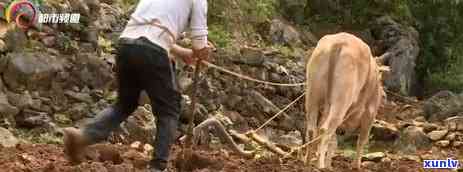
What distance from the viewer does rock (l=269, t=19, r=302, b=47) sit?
1984cm

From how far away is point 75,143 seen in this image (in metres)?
5.48

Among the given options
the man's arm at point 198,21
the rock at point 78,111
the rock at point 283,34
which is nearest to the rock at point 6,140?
the rock at point 78,111

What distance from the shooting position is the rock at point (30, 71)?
9609mm

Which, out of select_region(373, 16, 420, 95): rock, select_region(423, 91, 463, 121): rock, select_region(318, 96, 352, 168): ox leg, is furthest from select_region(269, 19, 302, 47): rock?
select_region(318, 96, 352, 168): ox leg

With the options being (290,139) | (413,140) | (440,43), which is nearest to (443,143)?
(413,140)

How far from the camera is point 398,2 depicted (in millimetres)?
23922

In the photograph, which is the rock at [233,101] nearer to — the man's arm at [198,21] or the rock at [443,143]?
the rock at [443,143]

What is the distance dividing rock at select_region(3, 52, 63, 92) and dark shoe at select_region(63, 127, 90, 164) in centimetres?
421

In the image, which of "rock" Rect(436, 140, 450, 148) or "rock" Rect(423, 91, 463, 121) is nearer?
"rock" Rect(436, 140, 450, 148)

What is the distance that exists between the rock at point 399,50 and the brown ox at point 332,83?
15.4 metres

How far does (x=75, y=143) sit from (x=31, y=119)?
12.7 ft

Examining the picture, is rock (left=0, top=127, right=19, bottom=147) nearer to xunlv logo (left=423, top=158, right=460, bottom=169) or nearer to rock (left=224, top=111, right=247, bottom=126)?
xunlv logo (left=423, top=158, right=460, bottom=169)

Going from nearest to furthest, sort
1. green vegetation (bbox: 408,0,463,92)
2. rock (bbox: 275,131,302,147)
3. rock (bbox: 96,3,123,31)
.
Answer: rock (bbox: 96,3,123,31) → rock (bbox: 275,131,302,147) → green vegetation (bbox: 408,0,463,92)

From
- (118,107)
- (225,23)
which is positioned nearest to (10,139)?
(118,107)
